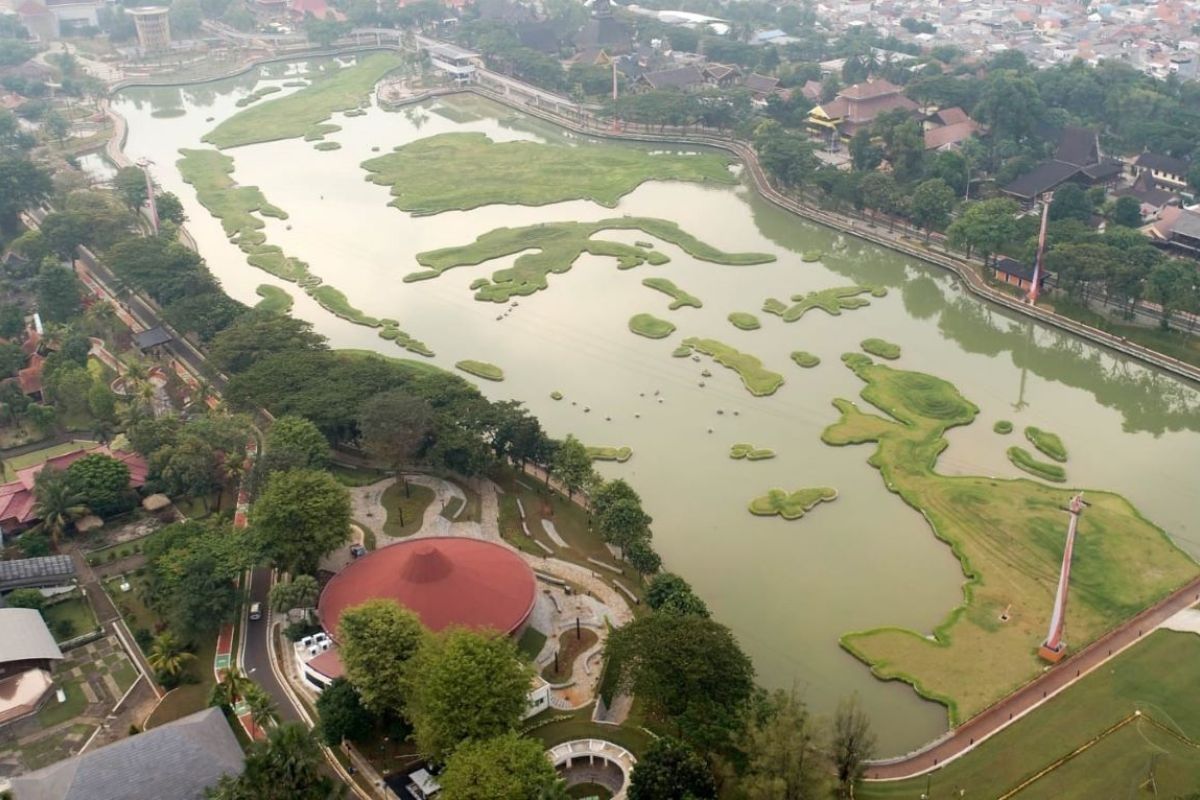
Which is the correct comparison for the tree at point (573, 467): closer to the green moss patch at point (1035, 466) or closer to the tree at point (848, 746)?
the tree at point (848, 746)

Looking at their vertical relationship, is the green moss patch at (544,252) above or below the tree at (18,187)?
below

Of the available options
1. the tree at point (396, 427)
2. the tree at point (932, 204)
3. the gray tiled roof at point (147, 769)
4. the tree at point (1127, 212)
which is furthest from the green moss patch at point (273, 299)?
the tree at point (1127, 212)

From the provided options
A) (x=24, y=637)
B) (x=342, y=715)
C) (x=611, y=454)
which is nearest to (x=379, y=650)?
(x=342, y=715)

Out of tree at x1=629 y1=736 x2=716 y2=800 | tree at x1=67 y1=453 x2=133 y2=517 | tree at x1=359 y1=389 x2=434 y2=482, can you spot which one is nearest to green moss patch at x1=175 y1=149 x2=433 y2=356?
tree at x1=359 y1=389 x2=434 y2=482

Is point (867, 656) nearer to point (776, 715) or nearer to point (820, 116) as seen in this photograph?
point (776, 715)

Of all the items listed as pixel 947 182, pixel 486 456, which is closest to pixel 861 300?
pixel 947 182

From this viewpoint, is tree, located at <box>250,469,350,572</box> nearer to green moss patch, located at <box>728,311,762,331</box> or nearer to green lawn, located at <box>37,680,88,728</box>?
green lawn, located at <box>37,680,88,728</box>

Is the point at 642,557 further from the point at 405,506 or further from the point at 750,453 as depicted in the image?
the point at 405,506
